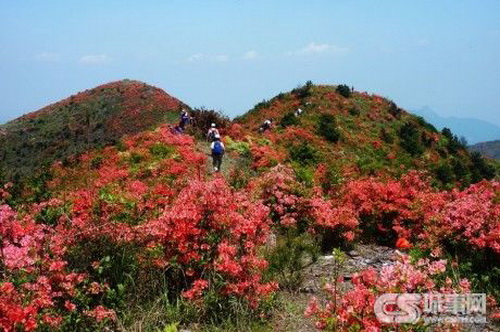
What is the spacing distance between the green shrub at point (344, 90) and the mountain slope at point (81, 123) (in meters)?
15.7

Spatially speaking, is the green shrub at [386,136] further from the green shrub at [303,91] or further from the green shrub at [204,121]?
the green shrub at [204,121]

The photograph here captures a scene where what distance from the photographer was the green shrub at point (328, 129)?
3403 cm

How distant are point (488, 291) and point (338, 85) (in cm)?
4022

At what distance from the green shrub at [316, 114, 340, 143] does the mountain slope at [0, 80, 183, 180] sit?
15.8 metres

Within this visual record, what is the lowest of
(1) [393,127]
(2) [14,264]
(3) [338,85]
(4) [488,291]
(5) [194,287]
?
(4) [488,291]

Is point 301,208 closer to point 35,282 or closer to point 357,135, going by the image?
point 35,282

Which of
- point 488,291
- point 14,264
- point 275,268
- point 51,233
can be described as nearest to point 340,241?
point 275,268

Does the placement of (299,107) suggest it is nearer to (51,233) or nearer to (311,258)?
(311,258)

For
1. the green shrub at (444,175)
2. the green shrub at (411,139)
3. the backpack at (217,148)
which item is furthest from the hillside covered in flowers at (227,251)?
the green shrub at (411,139)

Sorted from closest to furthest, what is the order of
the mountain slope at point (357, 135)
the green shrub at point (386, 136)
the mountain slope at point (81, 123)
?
1. the mountain slope at point (357, 135)
2. the green shrub at point (386, 136)
3. the mountain slope at point (81, 123)

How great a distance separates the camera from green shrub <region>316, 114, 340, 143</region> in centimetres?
3403

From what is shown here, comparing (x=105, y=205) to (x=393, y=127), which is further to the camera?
(x=393, y=127)

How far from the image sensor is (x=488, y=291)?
888 cm

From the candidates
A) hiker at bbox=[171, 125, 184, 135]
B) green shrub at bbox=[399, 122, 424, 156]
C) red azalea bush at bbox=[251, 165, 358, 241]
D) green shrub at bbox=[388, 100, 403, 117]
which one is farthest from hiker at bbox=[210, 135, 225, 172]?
green shrub at bbox=[388, 100, 403, 117]
